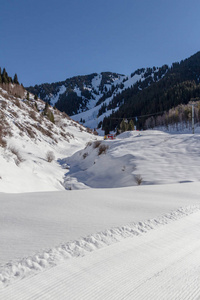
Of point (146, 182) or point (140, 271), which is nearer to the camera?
point (140, 271)

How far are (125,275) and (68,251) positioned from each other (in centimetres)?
86

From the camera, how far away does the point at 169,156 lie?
16.0m

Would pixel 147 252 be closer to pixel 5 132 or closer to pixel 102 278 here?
pixel 102 278

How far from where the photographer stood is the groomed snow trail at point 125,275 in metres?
1.92

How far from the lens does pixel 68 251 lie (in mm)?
2592

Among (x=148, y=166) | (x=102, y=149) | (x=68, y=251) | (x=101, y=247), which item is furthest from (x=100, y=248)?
(x=102, y=149)

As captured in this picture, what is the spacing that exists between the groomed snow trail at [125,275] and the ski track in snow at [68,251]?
0.27 ft

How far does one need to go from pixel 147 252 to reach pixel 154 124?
90.8m

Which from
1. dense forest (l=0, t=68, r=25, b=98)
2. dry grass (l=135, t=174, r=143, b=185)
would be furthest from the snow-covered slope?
dense forest (l=0, t=68, r=25, b=98)

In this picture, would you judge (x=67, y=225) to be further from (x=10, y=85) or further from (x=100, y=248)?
(x=10, y=85)

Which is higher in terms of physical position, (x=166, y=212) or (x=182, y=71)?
(x=182, y=71)

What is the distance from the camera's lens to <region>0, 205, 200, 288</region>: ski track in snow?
2123mm

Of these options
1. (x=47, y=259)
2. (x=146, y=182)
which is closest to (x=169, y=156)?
(x=146, y=182)

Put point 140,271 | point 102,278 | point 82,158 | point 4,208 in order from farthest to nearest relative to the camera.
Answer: point 82,158
point 4,208
point 140,271
point 102,278
